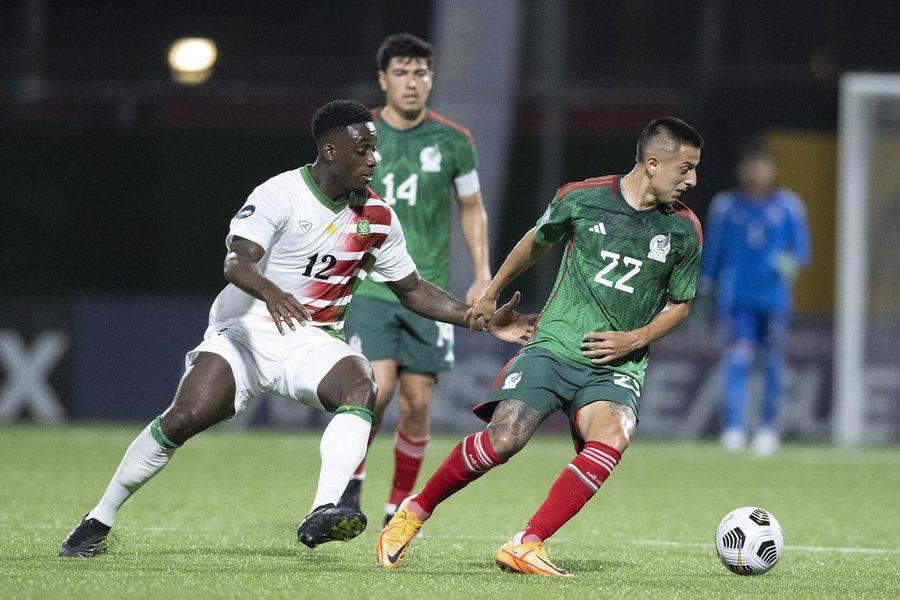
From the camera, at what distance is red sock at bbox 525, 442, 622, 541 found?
5.89 meters

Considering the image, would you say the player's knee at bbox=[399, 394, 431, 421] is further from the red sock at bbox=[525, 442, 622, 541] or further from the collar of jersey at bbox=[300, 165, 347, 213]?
the red sock at bbox=[525, 442, 622, 541]

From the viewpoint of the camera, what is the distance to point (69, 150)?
1623 cm

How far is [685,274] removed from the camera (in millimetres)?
6215

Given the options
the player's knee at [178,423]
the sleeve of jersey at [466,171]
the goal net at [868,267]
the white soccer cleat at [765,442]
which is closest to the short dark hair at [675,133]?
the sleeve of jersey at [466,171]

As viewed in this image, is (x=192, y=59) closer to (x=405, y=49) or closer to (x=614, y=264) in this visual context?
(x=405, y=49)

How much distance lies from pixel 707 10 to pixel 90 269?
7.16 metres

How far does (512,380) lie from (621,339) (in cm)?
46

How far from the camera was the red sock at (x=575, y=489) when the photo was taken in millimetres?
5887

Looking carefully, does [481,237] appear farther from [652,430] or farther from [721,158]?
[721,158]

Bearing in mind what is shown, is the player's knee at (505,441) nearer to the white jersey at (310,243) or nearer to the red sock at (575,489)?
the red sock at (575,489)

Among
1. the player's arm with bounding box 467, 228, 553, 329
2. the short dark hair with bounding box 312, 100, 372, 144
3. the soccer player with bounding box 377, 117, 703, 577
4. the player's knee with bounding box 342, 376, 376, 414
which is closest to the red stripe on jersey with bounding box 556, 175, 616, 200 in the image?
the soccer player with bounding box 377, 117, 703, 577

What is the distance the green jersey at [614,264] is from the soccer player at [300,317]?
304mm

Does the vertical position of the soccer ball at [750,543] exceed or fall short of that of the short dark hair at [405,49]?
it falls short

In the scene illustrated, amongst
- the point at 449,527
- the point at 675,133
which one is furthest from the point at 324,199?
the point at 449,527
